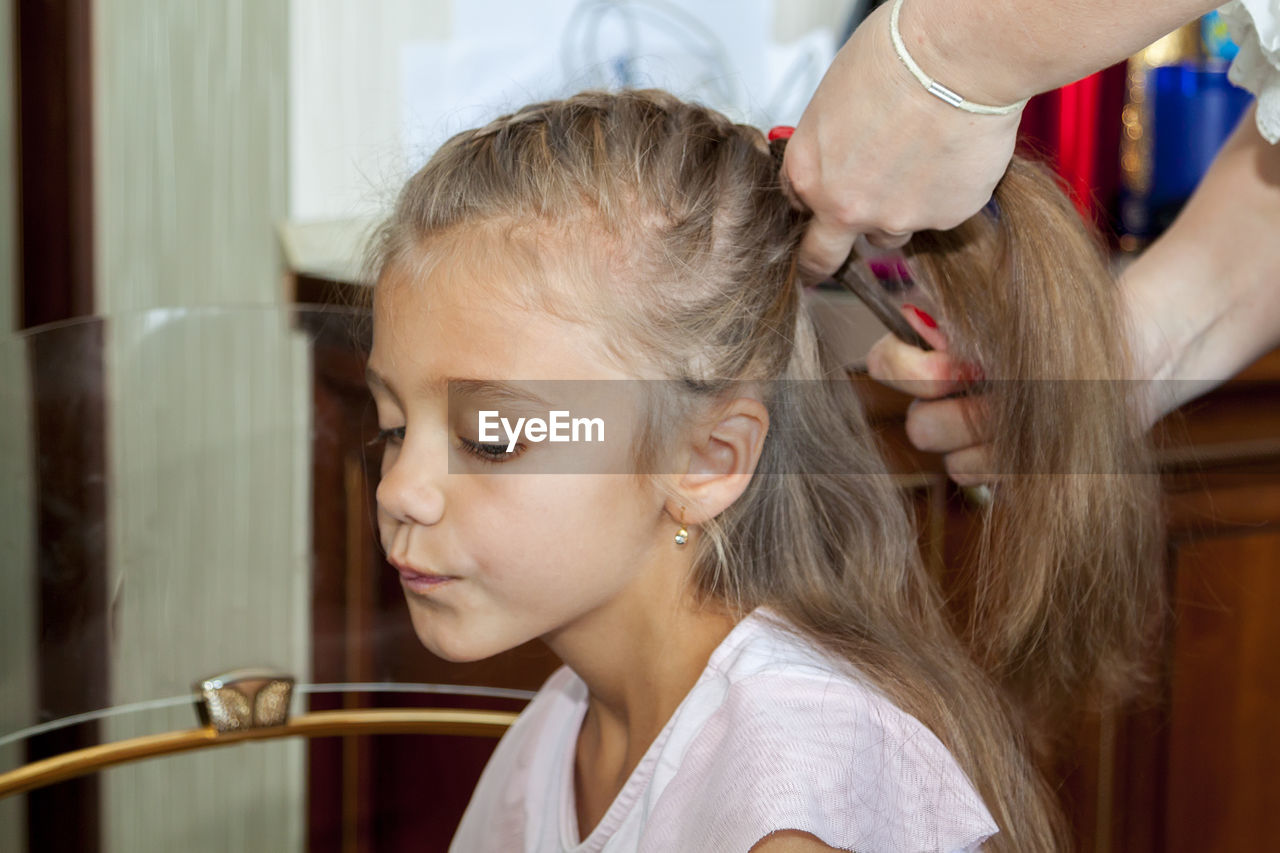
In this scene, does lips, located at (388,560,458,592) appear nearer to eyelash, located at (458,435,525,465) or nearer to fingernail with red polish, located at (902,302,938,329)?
eyelash, located at (458,435,525,465)

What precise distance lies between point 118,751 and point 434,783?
0.30 meters

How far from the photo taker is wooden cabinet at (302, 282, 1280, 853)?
0.86 m

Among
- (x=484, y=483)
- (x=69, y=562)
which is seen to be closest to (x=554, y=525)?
(x=484, y=483)

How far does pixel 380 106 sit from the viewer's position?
1.47 meters

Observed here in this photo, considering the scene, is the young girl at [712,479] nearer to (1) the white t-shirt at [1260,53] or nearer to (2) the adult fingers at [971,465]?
(2) the adult fingers at [971,465]

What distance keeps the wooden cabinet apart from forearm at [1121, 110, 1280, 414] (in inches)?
3.1

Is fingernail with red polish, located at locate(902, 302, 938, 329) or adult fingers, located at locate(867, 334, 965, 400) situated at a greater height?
fingernail with red polish, located at locate(902, 302, 938, 329)

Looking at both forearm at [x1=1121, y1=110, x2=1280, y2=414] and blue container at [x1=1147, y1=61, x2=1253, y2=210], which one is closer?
forearm at [x1=1121, y1=110, x2=1280, y2=414]

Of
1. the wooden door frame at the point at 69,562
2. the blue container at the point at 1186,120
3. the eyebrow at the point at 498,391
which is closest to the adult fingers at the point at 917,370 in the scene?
the eyebrow at the point at 498,391

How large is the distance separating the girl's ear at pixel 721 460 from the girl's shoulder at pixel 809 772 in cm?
9

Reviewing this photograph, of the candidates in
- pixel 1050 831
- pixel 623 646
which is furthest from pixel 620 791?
pixel 1050 831

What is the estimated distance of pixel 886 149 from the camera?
2.14 ft

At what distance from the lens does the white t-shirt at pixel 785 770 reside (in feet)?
2.01

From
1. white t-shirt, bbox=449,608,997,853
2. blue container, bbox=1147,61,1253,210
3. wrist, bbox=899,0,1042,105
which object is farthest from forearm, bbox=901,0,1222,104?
blue container, bbox=1147,61,1253,210
